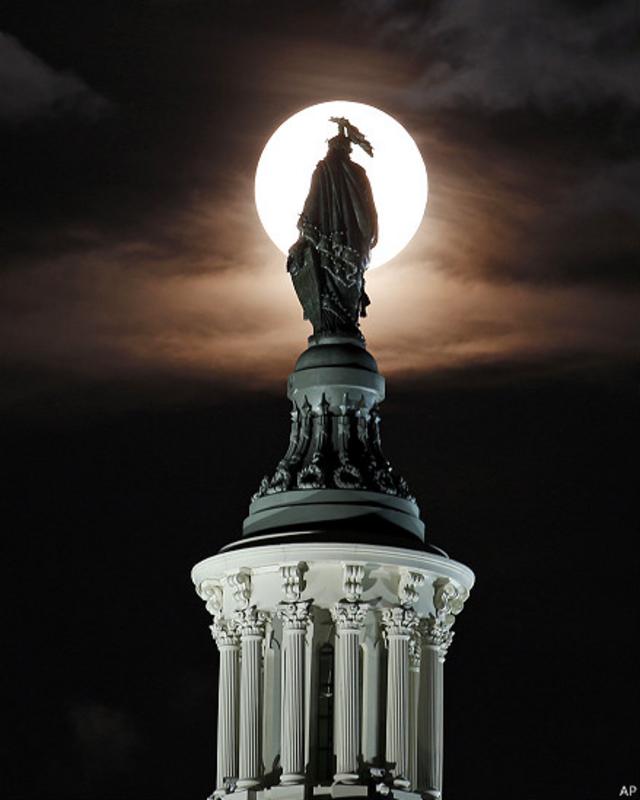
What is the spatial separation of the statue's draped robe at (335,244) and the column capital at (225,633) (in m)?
5.94

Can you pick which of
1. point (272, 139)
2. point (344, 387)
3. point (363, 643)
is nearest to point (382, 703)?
point (363, 643)

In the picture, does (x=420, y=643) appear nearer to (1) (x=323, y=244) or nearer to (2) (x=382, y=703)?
(2) (x=382, y=703)

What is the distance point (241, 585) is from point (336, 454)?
3.19m

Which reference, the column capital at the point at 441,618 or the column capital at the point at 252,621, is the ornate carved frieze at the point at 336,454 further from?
the column capital at the point at 252,621

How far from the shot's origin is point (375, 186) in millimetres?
68188

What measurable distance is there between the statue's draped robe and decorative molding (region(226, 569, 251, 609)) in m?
5.20

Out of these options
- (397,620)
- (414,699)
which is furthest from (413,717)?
(397,620)

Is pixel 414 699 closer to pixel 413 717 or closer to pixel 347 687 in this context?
pixel 413 717

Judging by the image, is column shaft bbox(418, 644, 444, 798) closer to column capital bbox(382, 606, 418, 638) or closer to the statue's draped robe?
column capital bbox(382, 606, 418, 638)

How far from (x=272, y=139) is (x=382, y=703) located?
1135cm

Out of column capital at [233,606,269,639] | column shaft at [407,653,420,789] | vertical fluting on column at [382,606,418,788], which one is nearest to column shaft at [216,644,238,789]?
column capital at [233,606,269,639]

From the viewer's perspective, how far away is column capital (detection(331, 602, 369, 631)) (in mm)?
64750

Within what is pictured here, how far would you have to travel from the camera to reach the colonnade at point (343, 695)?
2532 inches

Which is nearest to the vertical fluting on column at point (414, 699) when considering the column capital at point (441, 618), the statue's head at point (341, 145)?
the column capital at point (441, 618)
